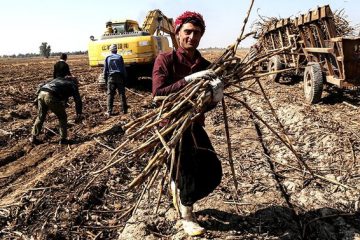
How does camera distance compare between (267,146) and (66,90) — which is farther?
(66,90)

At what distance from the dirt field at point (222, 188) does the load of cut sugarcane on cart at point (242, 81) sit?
0.78 ft

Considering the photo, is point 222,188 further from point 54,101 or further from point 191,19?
point 54,101

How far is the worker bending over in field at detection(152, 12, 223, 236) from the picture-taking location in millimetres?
2961

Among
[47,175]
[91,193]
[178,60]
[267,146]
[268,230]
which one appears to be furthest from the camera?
[267,146]

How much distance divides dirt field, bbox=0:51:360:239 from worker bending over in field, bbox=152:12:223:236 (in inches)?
15.9

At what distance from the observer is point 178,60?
3.13 meters

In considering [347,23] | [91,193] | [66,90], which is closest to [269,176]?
[91,193]

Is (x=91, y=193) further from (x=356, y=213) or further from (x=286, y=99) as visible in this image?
(x=286, y=99)

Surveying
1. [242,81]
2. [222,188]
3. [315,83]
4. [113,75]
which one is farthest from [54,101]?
[315,83]

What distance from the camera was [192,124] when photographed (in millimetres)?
2918

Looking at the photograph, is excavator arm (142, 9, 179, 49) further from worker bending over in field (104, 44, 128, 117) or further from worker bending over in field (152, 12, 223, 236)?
worker bending over in field (152, 12, 223, 236)

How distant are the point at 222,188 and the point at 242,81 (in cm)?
160

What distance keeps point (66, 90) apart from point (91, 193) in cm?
307

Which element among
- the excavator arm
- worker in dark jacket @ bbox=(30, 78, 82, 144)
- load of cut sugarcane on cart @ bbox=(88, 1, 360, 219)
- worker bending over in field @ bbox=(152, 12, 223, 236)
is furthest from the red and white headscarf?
the excavator arm
